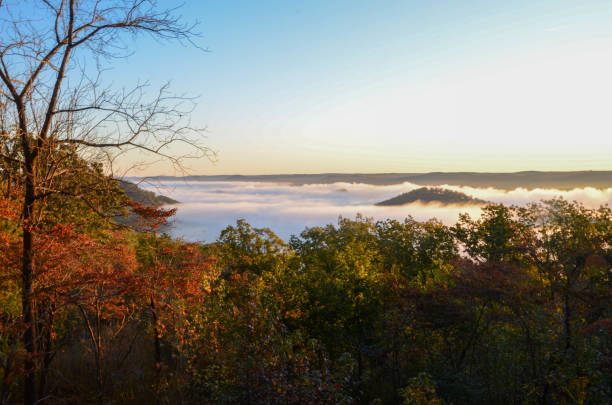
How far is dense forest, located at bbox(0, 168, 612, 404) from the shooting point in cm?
955

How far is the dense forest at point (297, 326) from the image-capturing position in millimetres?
9555

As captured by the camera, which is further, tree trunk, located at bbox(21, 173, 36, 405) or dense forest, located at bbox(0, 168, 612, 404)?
tree trunk, located at bbox(21, 173, 36, 405)

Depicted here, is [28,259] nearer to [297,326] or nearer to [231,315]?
[231,315]

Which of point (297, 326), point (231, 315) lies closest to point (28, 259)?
point (231, 315)

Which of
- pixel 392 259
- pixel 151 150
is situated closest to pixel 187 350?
pixel 151 150

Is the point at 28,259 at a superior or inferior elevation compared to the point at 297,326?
superior

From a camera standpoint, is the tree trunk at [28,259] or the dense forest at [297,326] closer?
the dense forest at [297,326]

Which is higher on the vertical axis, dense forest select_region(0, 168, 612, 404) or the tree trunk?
the tree trunk

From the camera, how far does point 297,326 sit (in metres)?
21.5

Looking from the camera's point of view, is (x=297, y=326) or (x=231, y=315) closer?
(x=231, y=315)

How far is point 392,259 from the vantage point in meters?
38.2

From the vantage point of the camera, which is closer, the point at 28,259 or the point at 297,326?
the point at 28,259

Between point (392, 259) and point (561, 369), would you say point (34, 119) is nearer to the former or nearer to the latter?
point (561, 369)

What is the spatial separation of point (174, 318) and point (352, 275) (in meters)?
11.0
